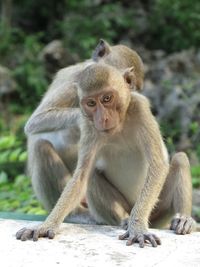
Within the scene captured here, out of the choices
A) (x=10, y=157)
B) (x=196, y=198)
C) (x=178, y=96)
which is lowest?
(x=196, y=198)

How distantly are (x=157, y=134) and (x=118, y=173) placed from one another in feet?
2.50

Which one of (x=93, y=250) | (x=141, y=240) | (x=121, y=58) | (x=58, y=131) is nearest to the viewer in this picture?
(x=93, y=250)

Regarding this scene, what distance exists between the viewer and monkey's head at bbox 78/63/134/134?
6.11 metres

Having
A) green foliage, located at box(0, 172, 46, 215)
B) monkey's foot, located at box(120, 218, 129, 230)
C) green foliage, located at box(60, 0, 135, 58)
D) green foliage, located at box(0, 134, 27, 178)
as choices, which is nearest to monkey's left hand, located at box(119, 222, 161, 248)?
monkey's foot, located at box(120, 218, 129, 230)

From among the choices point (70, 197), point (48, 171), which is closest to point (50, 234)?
point (70, 197)

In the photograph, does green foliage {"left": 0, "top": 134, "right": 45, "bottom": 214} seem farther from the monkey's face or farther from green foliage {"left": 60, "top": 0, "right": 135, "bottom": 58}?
green foliage {"left": 60, "top": 0, "right": 135, "bottom": 58}

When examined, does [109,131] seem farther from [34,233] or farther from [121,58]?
[121,58]

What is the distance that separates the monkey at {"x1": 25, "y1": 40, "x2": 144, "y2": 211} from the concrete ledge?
1351mm

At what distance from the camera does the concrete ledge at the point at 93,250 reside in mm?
5230

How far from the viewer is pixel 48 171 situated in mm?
7469

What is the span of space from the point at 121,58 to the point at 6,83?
8885 mm

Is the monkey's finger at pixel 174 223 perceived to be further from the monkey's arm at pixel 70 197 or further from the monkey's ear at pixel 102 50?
the monkey's ear at pixel 102 50

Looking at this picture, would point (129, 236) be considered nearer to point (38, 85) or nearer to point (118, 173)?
point (118, 173)

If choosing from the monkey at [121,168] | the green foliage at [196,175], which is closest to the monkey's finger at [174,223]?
the monkey at [121,168]
